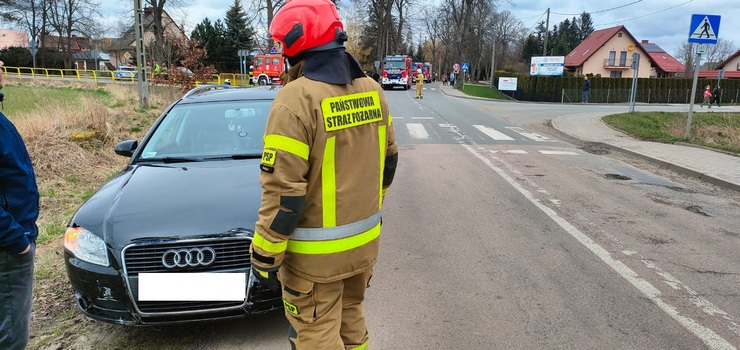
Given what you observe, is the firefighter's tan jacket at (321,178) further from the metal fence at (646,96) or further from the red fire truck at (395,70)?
the red fire truck at (395,70)

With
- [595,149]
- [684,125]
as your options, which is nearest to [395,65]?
[684,125]

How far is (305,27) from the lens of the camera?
2.09 metres

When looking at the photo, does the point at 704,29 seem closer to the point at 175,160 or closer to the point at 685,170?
the point at 685,170

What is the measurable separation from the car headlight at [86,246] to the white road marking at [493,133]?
12070mm

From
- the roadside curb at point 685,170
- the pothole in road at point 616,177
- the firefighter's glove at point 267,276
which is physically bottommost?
the pothole in road at point 616,177

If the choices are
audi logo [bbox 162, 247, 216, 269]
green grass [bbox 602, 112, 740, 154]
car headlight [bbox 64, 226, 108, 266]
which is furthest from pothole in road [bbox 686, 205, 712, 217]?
green grass [bbox 602, 112, 740, 154]

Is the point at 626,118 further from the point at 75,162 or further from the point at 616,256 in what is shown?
the point at 75,162

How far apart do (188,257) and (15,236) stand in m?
0.92

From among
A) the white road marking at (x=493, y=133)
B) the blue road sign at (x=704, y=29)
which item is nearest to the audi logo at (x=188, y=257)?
the white road marking at (x=493, y=133)

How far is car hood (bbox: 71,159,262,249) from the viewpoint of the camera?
10.1ft

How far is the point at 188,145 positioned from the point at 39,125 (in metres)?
6.06

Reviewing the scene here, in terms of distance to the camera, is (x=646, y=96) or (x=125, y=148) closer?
(x=125, y=148)

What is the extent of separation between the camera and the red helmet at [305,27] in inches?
82.4

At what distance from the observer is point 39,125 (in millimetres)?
8883
